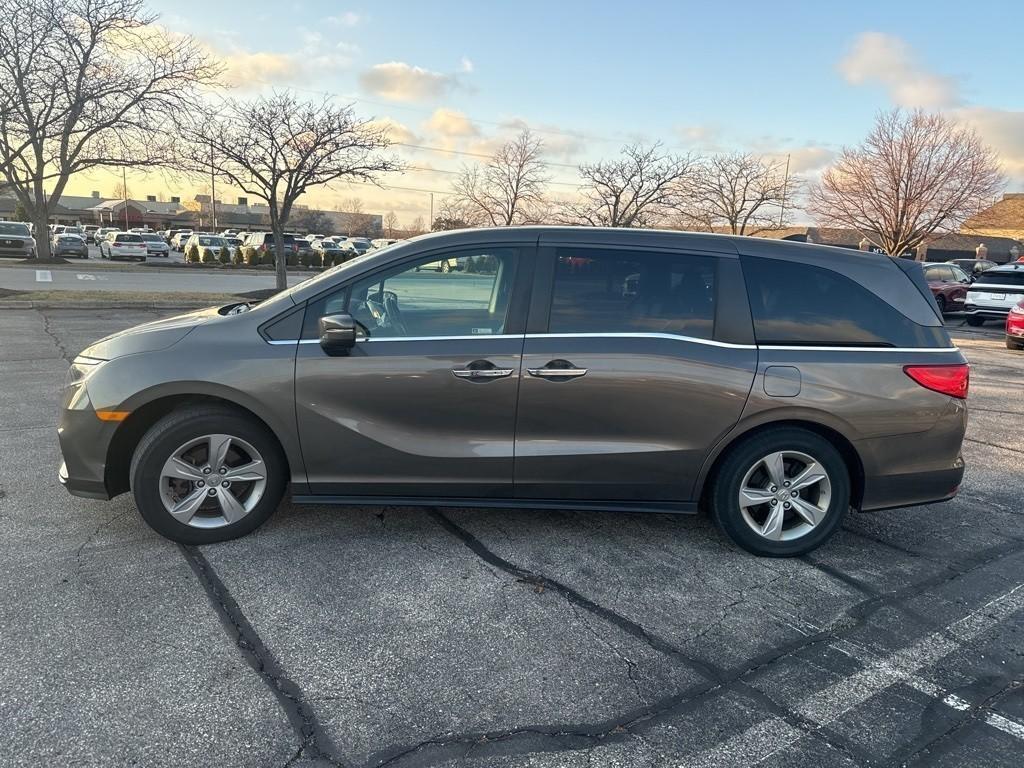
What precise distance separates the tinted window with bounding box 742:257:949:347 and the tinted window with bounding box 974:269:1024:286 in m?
17.9

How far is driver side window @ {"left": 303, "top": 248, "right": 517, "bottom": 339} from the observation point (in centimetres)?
362

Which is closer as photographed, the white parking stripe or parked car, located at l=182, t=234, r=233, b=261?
the white parking stripe

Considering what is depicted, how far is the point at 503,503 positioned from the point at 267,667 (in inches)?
58.3

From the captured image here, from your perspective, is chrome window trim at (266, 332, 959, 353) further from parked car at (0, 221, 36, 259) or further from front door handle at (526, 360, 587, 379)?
parked car at (0, 221, 36, 259)

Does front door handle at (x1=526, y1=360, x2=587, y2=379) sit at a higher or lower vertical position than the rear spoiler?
lower

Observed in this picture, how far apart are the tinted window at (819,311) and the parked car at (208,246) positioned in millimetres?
34937

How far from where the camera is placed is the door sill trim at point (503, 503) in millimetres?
3662

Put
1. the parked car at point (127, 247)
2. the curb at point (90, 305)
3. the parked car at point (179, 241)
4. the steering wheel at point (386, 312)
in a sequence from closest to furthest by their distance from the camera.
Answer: the steering wheel at point (386, 312)
the curb at point (90, 305)
the parked car at point (127, 247)
the parked car at point (179, 241)

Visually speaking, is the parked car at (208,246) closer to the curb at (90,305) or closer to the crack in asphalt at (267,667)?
the curb at (90,305)

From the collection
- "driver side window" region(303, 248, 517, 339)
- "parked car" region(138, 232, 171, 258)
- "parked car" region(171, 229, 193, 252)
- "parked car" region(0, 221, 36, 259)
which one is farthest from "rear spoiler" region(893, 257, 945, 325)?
"parked car" region(171, 229, 193, 252)

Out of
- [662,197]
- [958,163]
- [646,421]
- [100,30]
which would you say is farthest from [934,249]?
[646,421]

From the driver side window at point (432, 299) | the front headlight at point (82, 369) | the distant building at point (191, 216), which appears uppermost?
the distant building at point (191, 216)

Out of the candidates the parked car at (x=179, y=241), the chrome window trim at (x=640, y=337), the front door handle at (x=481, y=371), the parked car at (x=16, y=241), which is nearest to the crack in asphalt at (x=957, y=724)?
the chrome window trim at (x=640, y=337)

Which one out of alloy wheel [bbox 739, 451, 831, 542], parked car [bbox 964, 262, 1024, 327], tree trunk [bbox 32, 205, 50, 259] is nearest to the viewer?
alloy wheel [bbox 739, 451, 831, 542]
